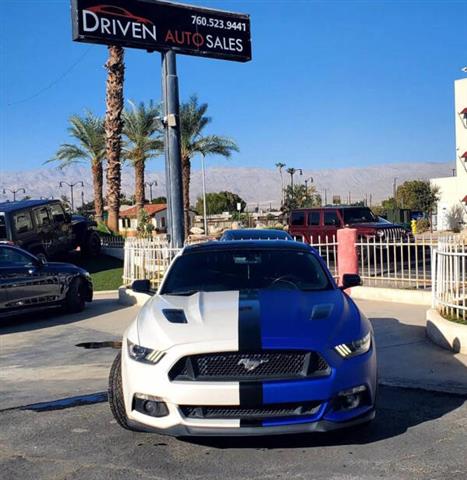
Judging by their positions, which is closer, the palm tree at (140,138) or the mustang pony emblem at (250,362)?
the mustang pony emblem at (250,362)

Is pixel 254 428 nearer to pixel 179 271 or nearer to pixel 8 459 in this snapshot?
pixel 8 459

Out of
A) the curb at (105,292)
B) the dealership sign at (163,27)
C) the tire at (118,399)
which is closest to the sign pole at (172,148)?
the dealership sign at (163,27)

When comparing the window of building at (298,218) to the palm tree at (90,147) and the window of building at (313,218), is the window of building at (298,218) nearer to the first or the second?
the window of building at (313,218)

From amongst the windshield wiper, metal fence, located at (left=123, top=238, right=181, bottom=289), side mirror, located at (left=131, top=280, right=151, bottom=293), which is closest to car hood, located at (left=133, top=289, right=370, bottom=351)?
the windshield wiper

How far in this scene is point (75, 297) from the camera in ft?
41.0

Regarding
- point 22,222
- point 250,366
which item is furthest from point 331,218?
point 250,366

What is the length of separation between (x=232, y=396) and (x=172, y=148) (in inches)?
546

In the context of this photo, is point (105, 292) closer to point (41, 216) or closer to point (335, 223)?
point (41, 216)

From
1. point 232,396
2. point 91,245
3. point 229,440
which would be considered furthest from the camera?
point 91,245

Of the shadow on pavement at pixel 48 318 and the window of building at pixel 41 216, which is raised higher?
the window of building at pixel 41 216

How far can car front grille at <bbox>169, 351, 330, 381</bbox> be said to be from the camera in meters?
4.23

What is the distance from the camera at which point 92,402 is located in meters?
5.99

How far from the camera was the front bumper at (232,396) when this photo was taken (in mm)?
4148

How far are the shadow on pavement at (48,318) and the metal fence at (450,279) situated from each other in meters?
6.39
